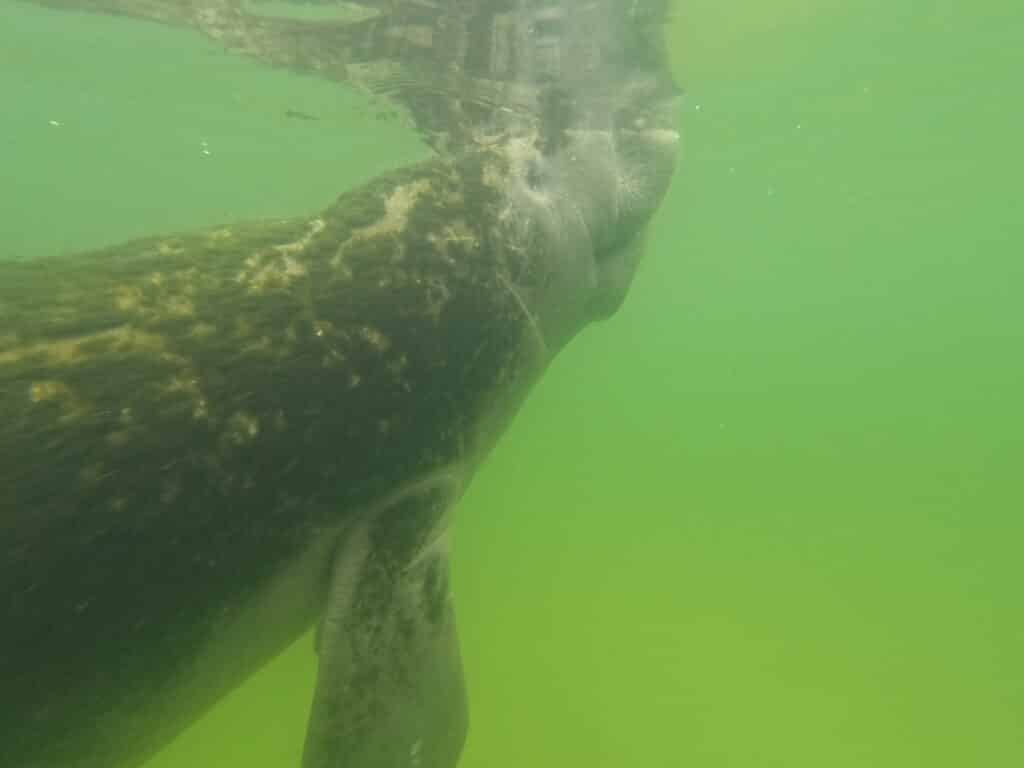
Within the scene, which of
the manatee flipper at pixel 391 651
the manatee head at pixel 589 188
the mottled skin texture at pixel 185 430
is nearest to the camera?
the mottled skin texture at pixel 185 430

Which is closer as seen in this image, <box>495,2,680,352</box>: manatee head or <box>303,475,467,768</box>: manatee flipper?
<box>303,475,467,768</box>: manatee flipper

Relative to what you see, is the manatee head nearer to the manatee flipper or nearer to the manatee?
the manatee

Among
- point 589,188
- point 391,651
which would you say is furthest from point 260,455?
point 589,188

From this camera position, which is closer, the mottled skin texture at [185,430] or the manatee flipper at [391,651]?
the mottled skin texture at [185,430]

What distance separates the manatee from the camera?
2.48 m

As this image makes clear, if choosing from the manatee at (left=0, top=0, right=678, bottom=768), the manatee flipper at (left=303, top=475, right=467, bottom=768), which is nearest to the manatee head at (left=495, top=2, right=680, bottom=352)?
the manatee at (left=0, top=0, right=678, bottom=768)

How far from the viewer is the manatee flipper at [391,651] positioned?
3.21 metres

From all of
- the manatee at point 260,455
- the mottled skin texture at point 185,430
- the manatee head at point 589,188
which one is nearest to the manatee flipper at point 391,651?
the manatee at point 260,455

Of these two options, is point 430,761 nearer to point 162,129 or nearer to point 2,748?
point 2,748

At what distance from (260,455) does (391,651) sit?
1092 millimetres

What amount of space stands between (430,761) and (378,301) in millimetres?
2134

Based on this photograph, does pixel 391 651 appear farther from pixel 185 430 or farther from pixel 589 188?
pixel 589 188

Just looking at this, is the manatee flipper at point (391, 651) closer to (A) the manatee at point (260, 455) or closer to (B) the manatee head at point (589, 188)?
(A) the manatee at point (260, 455)

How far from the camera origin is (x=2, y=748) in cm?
241
